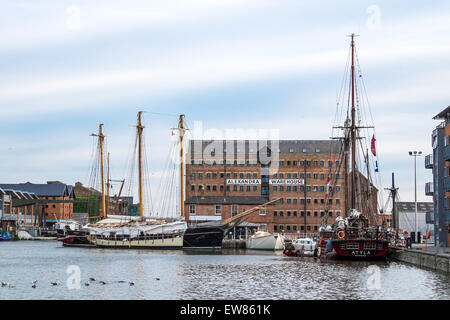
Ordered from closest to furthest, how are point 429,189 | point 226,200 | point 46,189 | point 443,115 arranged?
point 443,115, point 429,189, point 226,200, point 46,189

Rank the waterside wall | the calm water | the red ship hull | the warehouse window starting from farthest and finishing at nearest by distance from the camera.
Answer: the warehouse window, the red ship hull, the waterside wall, the calm water

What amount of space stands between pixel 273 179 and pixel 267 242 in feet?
143

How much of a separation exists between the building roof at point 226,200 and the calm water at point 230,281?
75.0 m

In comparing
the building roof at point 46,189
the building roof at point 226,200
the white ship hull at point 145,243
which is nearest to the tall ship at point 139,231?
the white ship hull at point 145,243

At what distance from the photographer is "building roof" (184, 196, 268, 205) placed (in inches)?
5546

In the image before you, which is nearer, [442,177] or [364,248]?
[364,248]

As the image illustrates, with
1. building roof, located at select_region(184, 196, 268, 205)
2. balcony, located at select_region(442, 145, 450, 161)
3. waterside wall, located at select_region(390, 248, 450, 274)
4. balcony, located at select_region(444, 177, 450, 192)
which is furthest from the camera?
building roof, located at select_region(184, 196, 268, 205)

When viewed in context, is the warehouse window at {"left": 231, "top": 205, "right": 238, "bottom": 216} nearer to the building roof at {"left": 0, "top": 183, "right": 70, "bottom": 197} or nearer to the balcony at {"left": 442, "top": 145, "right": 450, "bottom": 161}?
the balcony at {"left": 442, "top": 145, "right": 450, "bottom": 161}

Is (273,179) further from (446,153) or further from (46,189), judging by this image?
(46,189)

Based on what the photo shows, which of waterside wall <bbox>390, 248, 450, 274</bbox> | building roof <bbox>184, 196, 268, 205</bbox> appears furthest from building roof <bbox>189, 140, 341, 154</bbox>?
waterside wall <bbox>390, 248, 450, 274</bbox>

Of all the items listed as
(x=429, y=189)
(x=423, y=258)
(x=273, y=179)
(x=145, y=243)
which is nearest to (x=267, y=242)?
(x=145, y=243)

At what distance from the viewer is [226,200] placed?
142m
